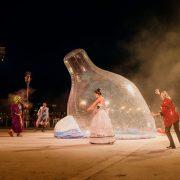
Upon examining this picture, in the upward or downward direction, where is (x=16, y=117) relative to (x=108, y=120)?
upward

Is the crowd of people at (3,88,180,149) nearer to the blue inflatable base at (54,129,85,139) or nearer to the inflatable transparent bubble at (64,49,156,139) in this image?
the inflatable transparent bubble at (64,49,156,139)

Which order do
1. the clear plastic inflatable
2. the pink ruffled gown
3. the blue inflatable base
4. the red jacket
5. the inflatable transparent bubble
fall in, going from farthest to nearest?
the blue inflatable base → the clear plastic inflatable → the inflatable transparent bubble → the pink ruffled gown → the red jacket

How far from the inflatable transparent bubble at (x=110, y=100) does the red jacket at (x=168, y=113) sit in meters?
3.43

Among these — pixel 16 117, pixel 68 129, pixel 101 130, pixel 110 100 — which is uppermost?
pixel 110 100

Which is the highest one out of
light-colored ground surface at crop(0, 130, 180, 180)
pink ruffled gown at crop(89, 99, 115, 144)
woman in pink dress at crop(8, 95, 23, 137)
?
woman in pink dress at crop(8, 95, 23, 137)

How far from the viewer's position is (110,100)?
14484 mm

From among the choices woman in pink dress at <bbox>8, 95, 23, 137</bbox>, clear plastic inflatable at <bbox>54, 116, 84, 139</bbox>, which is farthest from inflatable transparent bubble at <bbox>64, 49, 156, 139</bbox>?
woman in pink dress at <bbox>8, 95, 23, 137</bbox>

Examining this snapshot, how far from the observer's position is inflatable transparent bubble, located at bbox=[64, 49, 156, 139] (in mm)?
14406

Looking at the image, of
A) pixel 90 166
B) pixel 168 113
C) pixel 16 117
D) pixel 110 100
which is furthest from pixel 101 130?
pixel 16 117

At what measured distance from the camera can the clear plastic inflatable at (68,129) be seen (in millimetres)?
14891

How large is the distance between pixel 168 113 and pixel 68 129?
5254 mm

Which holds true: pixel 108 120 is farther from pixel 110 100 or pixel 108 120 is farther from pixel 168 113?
pixel 110 100

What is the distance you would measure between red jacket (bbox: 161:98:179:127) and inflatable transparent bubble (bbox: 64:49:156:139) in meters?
3.43

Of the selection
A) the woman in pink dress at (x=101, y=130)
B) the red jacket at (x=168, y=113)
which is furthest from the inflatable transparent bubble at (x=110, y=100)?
the red jacket at (x=168, y=113)
